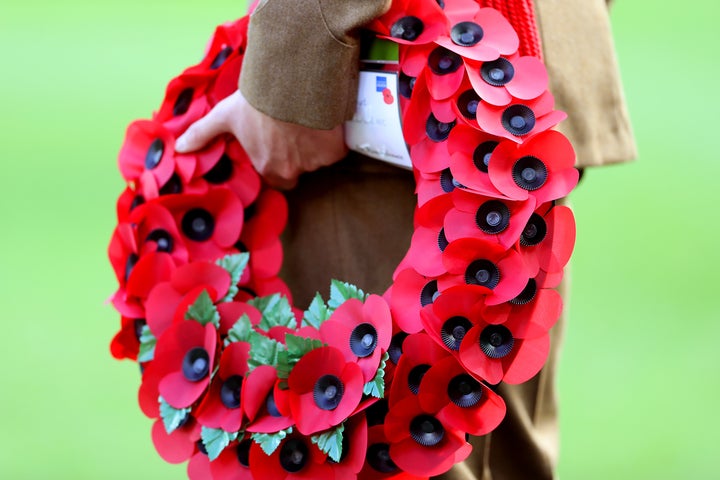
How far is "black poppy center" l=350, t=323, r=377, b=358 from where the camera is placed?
50.9 inches

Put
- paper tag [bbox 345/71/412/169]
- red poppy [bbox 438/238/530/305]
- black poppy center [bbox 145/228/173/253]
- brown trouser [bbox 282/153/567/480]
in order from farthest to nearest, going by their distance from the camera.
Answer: black poppy center [bbox 145/228/173/253], brown trouser [bbox 282/153/567/480], paper tag [bbox 345/71/412/169], red poppy [bbox 438/238/530/305]

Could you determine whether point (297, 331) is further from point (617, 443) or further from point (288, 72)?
point (617, 443)

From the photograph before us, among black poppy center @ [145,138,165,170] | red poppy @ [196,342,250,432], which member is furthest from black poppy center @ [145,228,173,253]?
red poppy @ [196,342,250,432]

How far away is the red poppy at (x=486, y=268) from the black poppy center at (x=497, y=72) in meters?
0.20

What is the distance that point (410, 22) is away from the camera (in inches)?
52.1

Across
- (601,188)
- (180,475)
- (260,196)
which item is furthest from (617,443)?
(601,188)

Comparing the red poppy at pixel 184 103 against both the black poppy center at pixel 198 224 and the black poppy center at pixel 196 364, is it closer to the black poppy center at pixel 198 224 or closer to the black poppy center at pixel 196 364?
the black poppy center at pixel 198 224

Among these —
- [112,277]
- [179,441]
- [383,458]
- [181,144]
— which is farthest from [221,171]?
[112,277]

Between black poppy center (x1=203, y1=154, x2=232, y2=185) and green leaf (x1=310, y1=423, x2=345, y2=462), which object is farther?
black poppy center (x1=203, y1=154, x2=232, y2=185)

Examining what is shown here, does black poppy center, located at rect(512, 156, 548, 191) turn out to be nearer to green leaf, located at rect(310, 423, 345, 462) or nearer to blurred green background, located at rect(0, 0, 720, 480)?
green leaf, located at rect(310, 423, 345, 462)

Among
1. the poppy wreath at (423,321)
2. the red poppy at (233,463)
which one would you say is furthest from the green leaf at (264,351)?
the red poppy at (233,463)

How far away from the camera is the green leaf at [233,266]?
147 centimetres

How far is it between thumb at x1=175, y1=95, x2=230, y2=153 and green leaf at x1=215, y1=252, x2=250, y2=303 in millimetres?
165

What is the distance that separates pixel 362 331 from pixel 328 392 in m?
0.08
